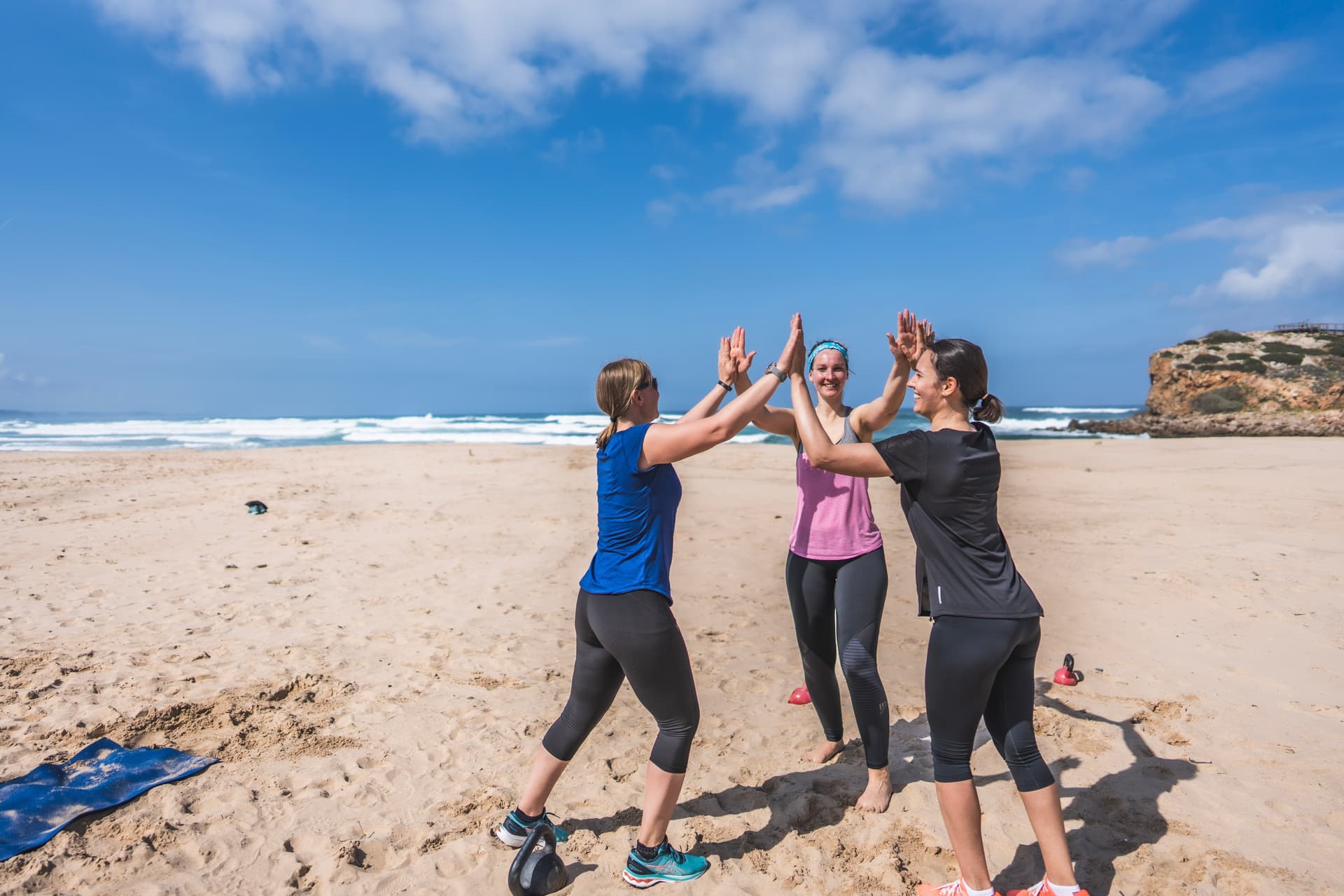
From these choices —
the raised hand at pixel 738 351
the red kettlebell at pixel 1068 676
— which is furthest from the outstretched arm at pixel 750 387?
the red kettlebell at pixel 1068 676

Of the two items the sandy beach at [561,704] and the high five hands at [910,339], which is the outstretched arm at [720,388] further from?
the sandy beach at [561,704]

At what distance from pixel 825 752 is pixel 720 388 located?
245 cm

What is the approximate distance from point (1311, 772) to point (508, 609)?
6095 millimetres

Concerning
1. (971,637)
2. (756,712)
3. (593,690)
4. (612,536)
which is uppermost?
(612,536)

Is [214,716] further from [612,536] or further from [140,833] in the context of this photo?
[612,536]

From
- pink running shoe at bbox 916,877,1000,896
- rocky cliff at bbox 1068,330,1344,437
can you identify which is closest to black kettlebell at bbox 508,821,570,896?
pink running shoe at bbox 916,877,1000,896

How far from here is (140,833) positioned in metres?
3.37

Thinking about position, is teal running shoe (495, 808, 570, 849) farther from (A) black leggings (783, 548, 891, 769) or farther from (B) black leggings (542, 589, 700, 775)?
(A) black leggings (783, 548, 891, 769)

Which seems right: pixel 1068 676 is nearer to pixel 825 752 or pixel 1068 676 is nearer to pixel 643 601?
pixel 825 752

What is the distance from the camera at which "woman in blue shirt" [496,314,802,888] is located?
9.52 feet

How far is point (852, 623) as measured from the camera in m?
3.74

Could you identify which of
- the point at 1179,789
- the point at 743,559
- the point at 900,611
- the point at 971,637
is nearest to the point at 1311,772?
the point at 1179,789

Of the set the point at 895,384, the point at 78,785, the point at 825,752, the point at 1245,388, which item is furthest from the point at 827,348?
the point at 1245,388

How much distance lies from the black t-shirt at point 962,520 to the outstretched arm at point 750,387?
28.2 inches
